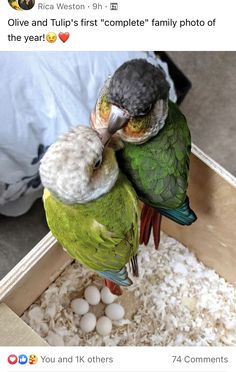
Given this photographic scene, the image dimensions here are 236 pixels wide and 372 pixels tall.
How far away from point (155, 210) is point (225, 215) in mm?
123

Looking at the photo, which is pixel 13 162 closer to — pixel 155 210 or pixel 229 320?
pixel 155 210

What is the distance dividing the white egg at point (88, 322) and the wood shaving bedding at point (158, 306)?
0.4 inches

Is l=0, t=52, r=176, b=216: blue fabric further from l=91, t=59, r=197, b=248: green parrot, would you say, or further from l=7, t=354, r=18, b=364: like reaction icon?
l=7, t=354, r=18, b=364: like reaction icon

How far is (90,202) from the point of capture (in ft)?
2.28

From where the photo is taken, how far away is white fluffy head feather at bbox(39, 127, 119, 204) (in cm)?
62

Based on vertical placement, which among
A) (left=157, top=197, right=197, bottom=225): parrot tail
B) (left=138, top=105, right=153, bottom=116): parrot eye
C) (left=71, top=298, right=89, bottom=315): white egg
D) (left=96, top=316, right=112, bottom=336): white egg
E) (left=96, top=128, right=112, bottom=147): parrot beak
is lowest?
(left=96, top=316, right=112, bottom=336): white egg

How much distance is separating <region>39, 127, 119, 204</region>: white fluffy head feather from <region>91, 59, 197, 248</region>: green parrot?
0.07 meters

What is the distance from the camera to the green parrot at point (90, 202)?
63cm

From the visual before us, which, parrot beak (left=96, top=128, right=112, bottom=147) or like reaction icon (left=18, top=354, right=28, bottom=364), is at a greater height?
parrot beak (left=96, top=128, right=112, bottom=147)

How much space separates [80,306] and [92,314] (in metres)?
0.03

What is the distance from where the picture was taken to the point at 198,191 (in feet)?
3.14

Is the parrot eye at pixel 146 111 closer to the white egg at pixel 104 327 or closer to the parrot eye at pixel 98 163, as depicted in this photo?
the parrot eye at pixel 98 163
